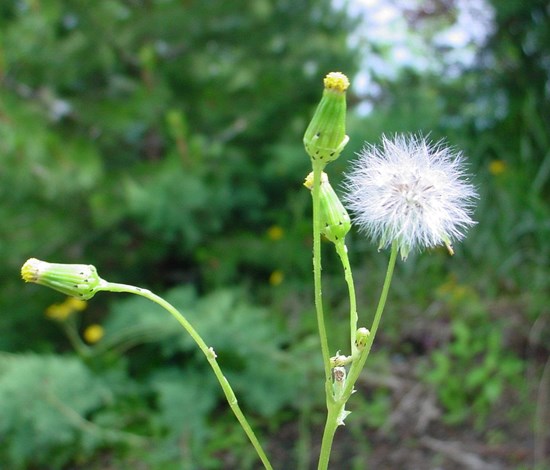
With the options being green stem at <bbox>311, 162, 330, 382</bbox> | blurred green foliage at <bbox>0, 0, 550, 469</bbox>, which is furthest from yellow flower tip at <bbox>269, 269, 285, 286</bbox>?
green stem at <bbox>311, 162, 330, 382</bbox>

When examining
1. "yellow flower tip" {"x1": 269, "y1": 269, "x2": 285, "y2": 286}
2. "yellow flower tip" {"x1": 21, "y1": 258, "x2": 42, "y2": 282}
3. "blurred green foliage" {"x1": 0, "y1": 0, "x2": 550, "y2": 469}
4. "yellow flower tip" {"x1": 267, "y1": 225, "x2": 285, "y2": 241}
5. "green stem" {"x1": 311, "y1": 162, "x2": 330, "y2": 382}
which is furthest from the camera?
"yellow flower tip" {"x1": 267, "y1": 225, "x2": 285, "y2": 241}

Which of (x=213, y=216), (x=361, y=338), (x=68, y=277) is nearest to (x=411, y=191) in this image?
(x=361, y=338)

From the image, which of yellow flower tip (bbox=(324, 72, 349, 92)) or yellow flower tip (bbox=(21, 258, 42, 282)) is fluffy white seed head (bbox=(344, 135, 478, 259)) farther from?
yellow flower tip (bbox=(21, 258, 42, 282))

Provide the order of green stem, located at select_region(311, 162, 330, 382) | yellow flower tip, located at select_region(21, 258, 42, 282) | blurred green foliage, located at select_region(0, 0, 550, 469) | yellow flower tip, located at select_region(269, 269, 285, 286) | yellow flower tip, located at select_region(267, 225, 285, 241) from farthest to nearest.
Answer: yellow flower tip, located at select_region(267, 225, 285, 241), yellow flower tip, located at select_region(269, 269, 285, 286), blurred green foliage, located at select_region(0, 0, 550, 469), yellow flower tip, located at select_region(21, 258, 42, 282), green stem, located at select_region(311, 162, 330, 382)

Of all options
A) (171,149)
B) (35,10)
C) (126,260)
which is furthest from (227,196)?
(35,10)

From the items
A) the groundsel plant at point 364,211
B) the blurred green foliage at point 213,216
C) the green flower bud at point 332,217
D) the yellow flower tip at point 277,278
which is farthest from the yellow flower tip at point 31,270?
the yellow flower tip at point 277,278

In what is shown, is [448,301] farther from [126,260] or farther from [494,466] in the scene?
[126,260]

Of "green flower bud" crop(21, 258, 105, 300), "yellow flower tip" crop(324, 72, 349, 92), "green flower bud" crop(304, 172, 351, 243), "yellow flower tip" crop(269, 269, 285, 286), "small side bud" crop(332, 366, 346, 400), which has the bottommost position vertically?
"small side bud" crop(332, 366, 346, 400)

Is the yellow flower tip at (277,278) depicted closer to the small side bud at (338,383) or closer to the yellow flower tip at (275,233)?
the yellow flower tip at (275,233)
